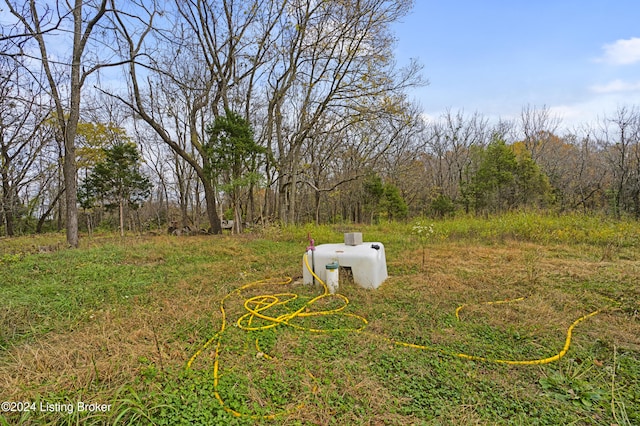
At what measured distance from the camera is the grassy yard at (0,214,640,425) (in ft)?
4.44

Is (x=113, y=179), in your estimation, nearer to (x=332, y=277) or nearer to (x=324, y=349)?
(x=332, y=277)

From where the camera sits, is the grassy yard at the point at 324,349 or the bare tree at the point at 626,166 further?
the bare tree at the point at 626,166

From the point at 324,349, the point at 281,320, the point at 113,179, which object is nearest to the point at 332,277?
the point at 281,320

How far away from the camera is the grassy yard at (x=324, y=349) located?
135 centimetres

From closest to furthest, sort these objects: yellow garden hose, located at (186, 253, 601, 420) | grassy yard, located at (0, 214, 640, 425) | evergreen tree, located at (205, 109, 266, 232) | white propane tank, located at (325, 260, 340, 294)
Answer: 1. grassy yard, located at (0, 214, 640, 425)
2. yellow garden hose, located at (186, 253, 601, 420)
3. white propane tank, located at (325, 260, 340, 294)
4. evergreen tree, located at (205, 109, 266, 232)

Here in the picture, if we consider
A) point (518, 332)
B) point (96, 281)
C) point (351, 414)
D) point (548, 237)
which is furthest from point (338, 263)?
point (548, 237)

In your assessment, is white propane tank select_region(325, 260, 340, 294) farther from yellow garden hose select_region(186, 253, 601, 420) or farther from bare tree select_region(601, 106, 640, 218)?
bare tree select_region(601, 106, 640, 218)

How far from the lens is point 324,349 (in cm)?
195

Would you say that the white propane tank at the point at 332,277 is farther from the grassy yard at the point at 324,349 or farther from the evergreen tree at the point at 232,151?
the evergreen tree at the point at 232,151

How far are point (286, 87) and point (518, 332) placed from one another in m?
10.2

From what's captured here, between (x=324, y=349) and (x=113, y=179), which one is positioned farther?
(x=113, y=179)

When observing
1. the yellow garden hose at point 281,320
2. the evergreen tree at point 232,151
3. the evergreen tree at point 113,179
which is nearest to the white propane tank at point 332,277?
the yellow garden hose at point 281,320

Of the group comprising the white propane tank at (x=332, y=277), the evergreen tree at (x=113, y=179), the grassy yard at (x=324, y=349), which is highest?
the evergreen tree at (x=113, y=179)

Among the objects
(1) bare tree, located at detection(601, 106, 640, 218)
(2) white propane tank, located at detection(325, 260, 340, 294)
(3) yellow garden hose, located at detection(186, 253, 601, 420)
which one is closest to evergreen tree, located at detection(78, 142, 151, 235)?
(3) yellow garden hose, located at detection(186, 253, 601, 420)
